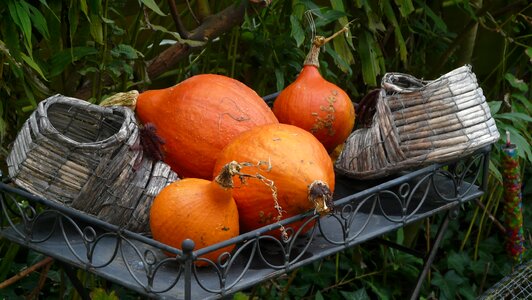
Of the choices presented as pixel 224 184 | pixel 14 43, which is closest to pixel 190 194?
pixel 224 184

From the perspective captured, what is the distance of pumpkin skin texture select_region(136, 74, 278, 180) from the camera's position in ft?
4.70

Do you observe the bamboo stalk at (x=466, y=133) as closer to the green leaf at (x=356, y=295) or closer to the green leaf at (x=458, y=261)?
the green leaf at (x=356, y=295)

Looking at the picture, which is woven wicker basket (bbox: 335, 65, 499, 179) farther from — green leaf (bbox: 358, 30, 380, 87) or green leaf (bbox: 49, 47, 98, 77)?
green leaf (bbox: 49, 47, 98, 77)

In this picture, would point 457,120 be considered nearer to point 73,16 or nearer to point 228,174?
point 228,174

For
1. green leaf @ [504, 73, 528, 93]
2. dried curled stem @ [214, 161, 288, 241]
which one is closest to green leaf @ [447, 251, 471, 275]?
green leaf @ [504, 73, 528, 93]

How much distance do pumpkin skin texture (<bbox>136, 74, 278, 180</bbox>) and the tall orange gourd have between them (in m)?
0.08

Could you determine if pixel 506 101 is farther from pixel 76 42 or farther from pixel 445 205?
pixel 76 42

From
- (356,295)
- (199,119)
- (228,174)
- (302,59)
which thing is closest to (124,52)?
(199,119)

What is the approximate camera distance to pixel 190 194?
127 centimetres

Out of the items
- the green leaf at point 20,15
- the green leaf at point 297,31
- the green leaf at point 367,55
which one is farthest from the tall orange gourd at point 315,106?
the green leaf at point 20,15

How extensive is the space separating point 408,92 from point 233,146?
1.10 feet

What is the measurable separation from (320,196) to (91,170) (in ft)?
1.08

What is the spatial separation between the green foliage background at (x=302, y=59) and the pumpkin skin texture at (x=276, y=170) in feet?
0.93

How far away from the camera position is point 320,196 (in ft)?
4.13
